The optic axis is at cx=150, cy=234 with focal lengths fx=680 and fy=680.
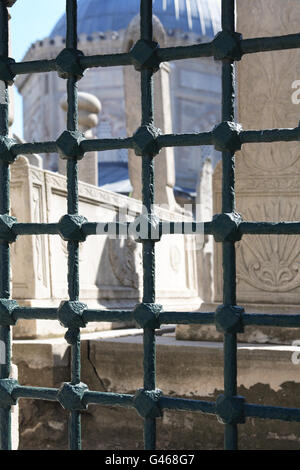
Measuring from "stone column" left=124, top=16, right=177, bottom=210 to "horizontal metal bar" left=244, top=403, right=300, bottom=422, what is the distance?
6.43m

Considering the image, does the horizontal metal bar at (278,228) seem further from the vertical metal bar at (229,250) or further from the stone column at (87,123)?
the stone column at (87,123)

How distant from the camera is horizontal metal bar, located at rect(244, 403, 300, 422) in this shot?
→ 1646 mm

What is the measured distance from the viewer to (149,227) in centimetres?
187

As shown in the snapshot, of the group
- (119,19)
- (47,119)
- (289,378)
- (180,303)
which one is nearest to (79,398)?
(289,378)

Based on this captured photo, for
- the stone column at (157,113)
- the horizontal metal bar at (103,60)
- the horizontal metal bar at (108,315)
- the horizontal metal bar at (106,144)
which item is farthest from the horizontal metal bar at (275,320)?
the stone column at (157,113)

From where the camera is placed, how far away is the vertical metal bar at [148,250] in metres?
1.83

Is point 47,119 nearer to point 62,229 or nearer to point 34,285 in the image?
point 34,285

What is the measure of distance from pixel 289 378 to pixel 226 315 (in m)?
1.45

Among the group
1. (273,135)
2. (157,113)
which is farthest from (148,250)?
(157,113)

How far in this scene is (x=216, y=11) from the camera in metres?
31.4

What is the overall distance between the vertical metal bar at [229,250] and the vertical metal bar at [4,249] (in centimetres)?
66

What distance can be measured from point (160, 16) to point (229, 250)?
29.7 m

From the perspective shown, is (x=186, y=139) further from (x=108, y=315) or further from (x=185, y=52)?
(x=108, y=315)

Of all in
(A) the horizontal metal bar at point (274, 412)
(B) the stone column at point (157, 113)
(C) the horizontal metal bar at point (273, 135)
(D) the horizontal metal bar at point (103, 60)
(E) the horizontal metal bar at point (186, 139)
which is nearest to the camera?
Result: (A) the horizontal metal bar at point (274, 412)
